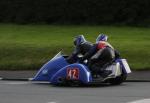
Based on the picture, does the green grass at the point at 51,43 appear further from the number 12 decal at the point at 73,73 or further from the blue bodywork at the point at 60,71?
the number 12 decal at the point at 73,73

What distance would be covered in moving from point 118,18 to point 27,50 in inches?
582

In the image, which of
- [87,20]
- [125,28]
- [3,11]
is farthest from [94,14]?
[3,11]

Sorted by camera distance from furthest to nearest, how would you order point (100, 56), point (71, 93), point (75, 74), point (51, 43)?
1. point (51, 43)
2. point (100, 56)
3. point (75, 74)
4. point (71, 93)

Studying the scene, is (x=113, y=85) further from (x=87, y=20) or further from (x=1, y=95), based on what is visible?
(x=87, y=20)

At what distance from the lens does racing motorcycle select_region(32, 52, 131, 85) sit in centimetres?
2161

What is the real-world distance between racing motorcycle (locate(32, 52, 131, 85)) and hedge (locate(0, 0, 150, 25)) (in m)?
22.0

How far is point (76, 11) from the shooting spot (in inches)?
1797

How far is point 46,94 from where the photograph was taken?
19.3m

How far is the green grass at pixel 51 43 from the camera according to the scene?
94.5 feet

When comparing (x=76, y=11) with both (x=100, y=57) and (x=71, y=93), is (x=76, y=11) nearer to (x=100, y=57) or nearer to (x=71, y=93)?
(x=100, y=57)

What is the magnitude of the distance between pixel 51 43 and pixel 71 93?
13376 mm

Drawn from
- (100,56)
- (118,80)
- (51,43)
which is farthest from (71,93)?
(51,43)

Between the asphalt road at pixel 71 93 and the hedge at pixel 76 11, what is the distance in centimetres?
2154

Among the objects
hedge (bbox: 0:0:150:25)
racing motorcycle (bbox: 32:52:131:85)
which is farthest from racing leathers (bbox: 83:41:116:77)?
hedge (bbox: 0:0:150:25)
